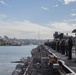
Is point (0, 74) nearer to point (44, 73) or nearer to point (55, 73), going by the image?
point (44, 73)

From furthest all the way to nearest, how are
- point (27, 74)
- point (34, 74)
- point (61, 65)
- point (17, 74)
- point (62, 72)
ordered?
point (17, 74)
point (27, 74)
point (34, 74)
point (61, 65)
point (62, 72)

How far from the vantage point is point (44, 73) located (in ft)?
82.9

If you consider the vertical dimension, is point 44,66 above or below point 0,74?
above

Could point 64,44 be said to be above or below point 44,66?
above

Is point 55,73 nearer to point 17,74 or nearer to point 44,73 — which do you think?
point 44,73

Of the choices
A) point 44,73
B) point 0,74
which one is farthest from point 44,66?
point 0,74

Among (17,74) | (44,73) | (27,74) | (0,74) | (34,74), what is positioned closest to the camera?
(44,73)

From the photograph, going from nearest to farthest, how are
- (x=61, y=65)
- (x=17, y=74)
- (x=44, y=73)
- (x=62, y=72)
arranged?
(x=62, y=72), (x=61, y=65), (x=44, y=73), (x=17, y=74)

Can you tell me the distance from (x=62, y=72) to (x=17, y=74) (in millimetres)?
27548

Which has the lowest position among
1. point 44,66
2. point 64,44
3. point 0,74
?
point 0,74

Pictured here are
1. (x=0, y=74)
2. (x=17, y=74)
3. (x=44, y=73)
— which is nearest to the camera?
(x=44, y=73)

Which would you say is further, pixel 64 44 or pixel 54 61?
pixel 64 44

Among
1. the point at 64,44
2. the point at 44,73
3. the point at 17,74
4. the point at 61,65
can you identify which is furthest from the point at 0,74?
the point at 61,65

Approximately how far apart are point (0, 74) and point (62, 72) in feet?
145
